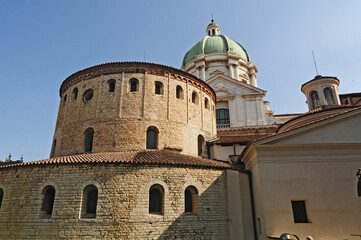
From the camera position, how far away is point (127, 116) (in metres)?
14.8

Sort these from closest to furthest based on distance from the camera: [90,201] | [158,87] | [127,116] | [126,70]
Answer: [90,201]
[127,116]
[126,70]
[158,87]

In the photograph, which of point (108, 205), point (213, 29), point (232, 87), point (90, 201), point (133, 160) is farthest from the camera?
point (213, 29)

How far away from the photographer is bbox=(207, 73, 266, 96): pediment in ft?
88.9

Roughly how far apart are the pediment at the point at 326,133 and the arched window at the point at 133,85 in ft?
27.4

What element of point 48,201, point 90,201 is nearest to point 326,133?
point 90,201

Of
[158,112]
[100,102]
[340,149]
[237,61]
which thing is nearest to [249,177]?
[340,149]

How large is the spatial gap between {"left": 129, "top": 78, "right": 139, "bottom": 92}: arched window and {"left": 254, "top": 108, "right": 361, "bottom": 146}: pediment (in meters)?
8.36

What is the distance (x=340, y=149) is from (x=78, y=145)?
1448 centimetres

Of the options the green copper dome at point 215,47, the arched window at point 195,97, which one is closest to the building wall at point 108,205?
the arched window at point 195,97

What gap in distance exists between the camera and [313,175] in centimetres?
1170

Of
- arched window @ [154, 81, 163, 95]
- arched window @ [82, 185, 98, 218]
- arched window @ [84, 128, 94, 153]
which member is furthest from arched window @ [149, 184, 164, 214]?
arched window @ [154, 81, 163, 95]

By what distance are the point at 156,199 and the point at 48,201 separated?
5051mm

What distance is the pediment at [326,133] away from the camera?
12.1 metres

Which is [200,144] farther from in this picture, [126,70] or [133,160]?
[126,70]
